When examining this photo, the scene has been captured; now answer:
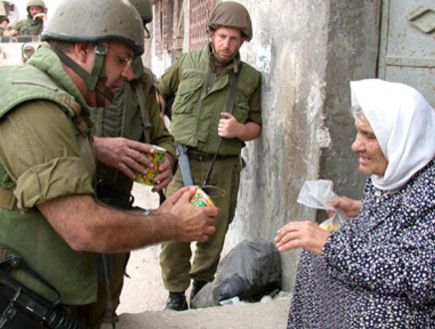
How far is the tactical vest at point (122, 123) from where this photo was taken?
267 centimetres

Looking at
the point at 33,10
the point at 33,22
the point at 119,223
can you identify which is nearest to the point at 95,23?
the point at 119,223

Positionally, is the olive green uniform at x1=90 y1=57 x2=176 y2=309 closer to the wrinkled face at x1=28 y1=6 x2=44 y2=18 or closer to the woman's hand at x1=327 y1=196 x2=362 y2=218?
the woman's hand at x1=327 y1=196 x2=362 y2=218

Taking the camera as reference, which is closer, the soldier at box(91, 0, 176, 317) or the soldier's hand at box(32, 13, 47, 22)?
the soldier at box(91, 0, 176, 317)

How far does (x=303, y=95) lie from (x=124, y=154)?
1400 millimetres

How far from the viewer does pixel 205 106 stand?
12.5 ft

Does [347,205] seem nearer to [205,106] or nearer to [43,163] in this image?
[43,163]

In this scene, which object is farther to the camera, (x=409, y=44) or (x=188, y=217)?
(x=409, y=44)

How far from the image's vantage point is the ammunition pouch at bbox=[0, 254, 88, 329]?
1662mm

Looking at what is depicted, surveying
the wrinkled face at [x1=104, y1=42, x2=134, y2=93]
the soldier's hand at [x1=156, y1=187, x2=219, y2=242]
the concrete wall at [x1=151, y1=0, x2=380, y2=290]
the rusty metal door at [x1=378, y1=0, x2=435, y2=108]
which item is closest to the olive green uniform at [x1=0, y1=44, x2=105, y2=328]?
the wrinkled face at [x1=104, y1=42, x2=134, y2=93]

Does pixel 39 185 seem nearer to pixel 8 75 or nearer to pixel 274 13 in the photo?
pixel 8 75

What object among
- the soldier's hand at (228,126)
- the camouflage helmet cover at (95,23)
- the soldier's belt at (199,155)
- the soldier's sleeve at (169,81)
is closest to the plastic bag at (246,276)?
the soldier's belt at (199,155)

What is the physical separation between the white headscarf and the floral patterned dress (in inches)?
2.1

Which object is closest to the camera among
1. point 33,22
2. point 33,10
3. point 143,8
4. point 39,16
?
point 143,8

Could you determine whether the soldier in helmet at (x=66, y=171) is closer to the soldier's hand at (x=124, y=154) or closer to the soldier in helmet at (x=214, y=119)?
the soldier's hand at (x=124, y=154)
